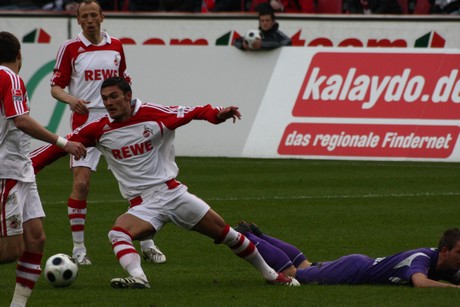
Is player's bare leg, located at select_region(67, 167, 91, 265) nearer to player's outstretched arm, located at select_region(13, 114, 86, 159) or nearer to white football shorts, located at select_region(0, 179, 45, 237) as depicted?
white football shorts, located at select_region(0, 179, 45, 237)

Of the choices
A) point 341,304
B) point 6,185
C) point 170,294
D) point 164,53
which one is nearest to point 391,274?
point 341,304

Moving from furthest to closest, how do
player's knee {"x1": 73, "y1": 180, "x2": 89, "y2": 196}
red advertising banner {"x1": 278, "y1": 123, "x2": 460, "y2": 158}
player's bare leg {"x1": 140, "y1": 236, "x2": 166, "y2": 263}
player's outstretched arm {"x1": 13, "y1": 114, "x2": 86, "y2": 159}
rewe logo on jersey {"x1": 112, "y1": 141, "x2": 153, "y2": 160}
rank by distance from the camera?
1. red advertising banner {"x1": 278, "y1": 123, "x2": 460, "y2": 158}
2. player's knee {"x1": 73, "y1": 180, "x2": 89, "y2": 196}
3. player's bare leg {"x1": 140, "y1": 236, "x2": 166, "y2": 263}
4. rewe logo on jersey {"x1": 112, "y1": 141, "x2": 153, "y2": 160}
5. player's outstretched arm {"x1": 13, "y1": 114, "x2": 86, "y2": 159}

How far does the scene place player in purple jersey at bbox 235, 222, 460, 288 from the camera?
858cm

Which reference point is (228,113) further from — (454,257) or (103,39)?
(103,39)

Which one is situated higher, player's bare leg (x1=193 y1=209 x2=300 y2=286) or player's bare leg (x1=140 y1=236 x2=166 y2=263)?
player's bare leg (x1=193 y1=209 x2=300 y2=286)

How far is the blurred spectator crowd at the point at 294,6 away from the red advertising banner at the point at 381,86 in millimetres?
3167

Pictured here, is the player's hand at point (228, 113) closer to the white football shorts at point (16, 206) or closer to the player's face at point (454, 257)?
the white football shorts at point (16, 206)

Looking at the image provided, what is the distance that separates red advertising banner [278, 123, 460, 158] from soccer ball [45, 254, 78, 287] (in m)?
10.4

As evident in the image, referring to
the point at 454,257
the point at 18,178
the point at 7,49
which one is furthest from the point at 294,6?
the point at 18,178

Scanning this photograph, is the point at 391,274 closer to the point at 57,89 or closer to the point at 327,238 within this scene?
the point at 327,238

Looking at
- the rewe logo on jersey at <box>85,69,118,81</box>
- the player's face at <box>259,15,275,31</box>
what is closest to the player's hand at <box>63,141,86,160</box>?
the rewe logo on jersey at <box>85,69,118,81</box>

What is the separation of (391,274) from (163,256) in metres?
2.53

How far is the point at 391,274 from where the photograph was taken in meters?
8.92

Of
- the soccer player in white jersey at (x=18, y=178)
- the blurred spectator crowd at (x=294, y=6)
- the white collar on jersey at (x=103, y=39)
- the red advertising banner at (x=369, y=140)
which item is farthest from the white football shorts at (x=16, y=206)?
the blurred spectator crowd at (x=294, y=6)
